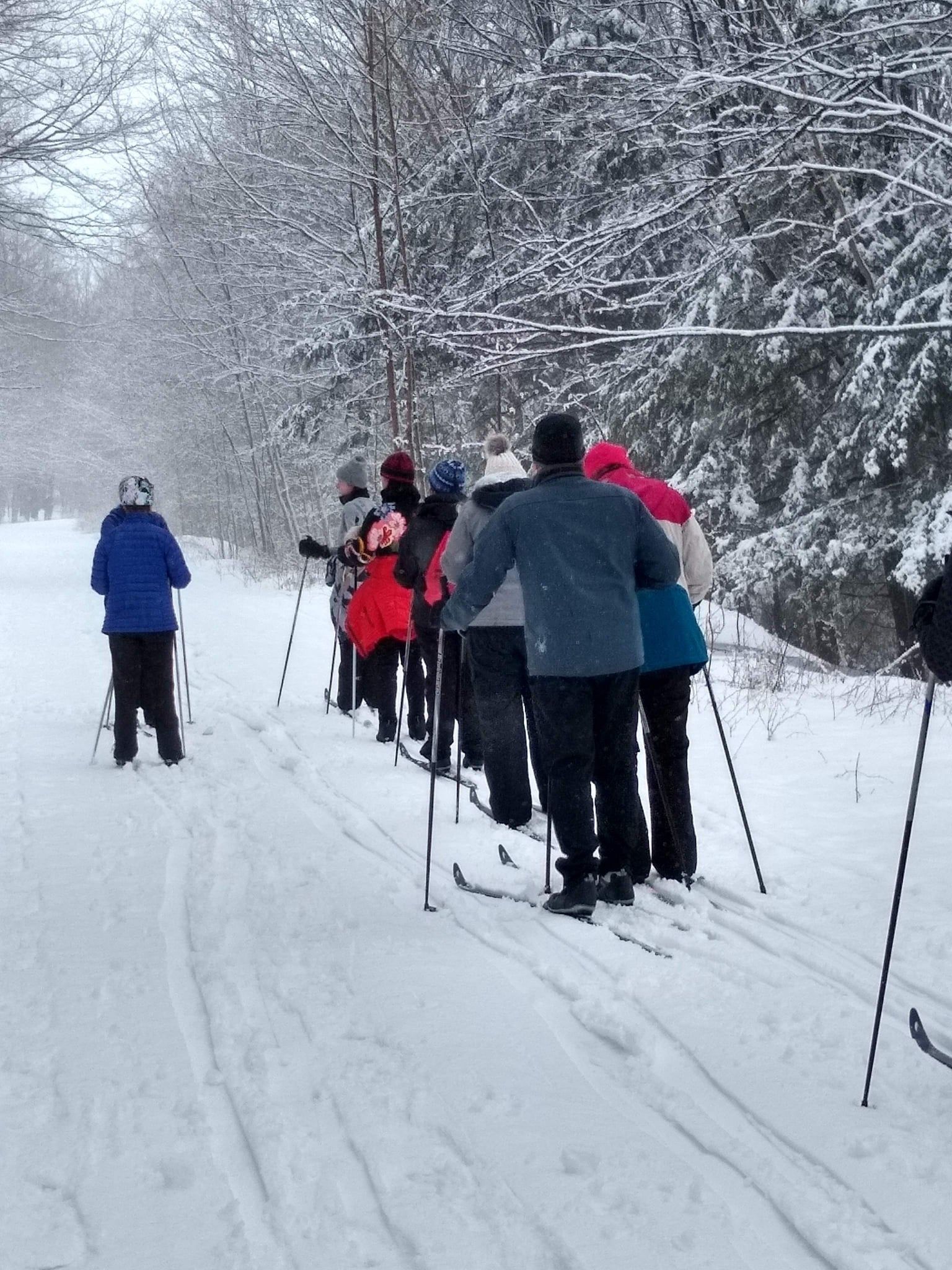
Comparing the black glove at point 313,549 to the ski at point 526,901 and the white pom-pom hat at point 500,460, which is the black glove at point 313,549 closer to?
the white pom-pom hat at point 500,460

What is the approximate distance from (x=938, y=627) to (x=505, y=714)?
3.26 m

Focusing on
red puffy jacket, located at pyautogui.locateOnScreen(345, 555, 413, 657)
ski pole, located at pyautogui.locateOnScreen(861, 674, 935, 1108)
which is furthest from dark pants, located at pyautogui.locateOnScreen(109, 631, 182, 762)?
ski pole, located at pyautogui.locateOnScreen(861, 674, 935, 1108)

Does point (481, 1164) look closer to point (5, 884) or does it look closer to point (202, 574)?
point (5, 884)

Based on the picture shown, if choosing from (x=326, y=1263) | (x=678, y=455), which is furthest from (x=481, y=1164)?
(x=678, y=455)

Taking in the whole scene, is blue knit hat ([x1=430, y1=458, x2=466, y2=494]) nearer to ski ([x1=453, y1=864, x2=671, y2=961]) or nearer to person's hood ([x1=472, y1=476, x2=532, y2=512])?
person's hood ([x1=472, y1=476, x2=532, y2=512])

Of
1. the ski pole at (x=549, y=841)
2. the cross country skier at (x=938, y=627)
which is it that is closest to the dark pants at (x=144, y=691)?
the ski pole at (x=549, y=841)

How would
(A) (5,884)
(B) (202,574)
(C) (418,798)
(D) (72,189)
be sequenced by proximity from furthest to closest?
(B) (202,574), (D) (72,189), (C) (418,798), (A) (5,884)

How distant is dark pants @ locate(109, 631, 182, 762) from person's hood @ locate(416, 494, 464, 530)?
7.66 ft

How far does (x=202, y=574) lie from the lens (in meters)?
29.1

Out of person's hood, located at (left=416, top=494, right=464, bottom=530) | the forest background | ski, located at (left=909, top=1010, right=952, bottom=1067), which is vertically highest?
the forest background

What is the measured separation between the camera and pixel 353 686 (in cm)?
992

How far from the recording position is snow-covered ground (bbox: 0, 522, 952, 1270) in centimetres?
273

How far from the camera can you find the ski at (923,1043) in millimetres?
3484

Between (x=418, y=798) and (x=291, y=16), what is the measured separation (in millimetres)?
12280
